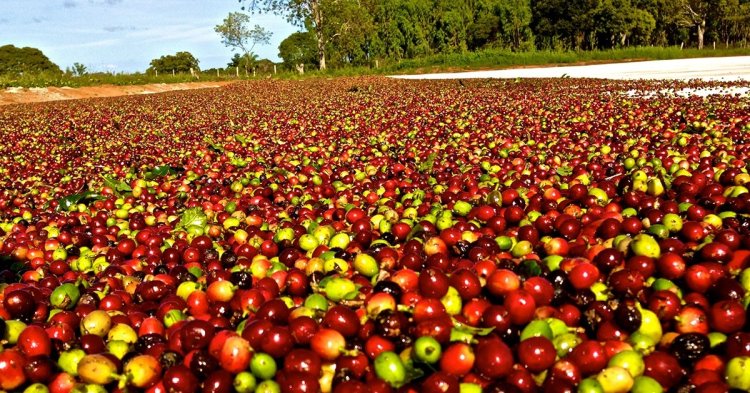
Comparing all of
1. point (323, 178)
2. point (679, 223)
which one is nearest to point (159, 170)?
point (323, 178)

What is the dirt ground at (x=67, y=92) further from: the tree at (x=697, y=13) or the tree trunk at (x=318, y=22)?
the tree at (x=697, y=13)

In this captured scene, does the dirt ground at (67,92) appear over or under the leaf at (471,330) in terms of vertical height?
over

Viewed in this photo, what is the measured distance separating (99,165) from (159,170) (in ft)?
8.06

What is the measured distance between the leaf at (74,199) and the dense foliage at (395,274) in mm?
35

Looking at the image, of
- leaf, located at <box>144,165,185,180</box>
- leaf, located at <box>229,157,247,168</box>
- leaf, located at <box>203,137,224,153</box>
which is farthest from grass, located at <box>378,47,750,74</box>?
leaf, located at <box>144,165,185,180</box>

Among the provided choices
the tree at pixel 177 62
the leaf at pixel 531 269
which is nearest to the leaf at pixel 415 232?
the leaf at pixel 531 269

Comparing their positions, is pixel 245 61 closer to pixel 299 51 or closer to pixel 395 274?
pixel 299 51

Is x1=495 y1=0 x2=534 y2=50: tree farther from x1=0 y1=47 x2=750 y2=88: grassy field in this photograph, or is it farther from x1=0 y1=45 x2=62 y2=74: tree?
x1=0 y1=45 x2=62 y2=74: tree

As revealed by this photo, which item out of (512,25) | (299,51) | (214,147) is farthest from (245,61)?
(214,147)

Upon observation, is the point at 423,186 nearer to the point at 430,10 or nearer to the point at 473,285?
the point at 473,285

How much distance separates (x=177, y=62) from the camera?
124 meters

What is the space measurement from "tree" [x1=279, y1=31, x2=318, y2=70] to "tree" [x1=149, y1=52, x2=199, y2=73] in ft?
75.5

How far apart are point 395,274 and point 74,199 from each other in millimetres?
7535

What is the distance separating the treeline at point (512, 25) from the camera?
256ft
